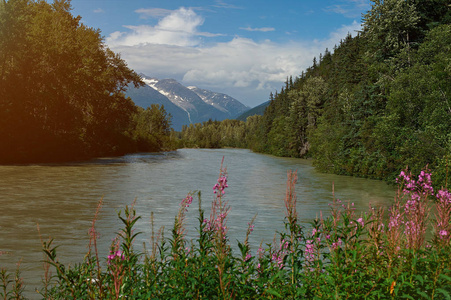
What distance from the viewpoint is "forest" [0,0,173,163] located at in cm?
3956

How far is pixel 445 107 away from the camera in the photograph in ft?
81.6

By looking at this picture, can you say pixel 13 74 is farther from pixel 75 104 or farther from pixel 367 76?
pixel 367 76

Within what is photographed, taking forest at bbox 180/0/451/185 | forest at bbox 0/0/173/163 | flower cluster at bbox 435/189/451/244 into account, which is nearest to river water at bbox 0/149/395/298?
forest at bbox 180/0/451/185

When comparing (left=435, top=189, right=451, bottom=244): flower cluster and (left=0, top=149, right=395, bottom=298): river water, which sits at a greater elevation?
(left=435, top=189, right=451, bottom=244): flower cluster

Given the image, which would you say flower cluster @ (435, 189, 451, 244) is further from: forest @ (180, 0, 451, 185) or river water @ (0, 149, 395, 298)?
forest @ (180, 0, 451, 185)

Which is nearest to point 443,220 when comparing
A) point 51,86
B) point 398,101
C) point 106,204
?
point 106,204

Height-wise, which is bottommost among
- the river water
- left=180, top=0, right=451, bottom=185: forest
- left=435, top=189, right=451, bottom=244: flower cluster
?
the river water

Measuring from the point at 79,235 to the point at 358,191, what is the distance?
19567 millimetres

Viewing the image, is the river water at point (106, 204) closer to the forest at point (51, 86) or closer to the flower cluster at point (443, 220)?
the flower cluster at point (443, 220)

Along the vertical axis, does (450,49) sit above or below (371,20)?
below

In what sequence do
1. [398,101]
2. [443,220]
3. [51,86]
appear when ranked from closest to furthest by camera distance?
[443,220]
[398,101]
[51,86]

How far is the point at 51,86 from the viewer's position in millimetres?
43938

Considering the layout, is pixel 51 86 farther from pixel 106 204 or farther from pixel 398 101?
pixel 398 101

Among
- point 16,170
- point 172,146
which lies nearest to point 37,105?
point 16,170
